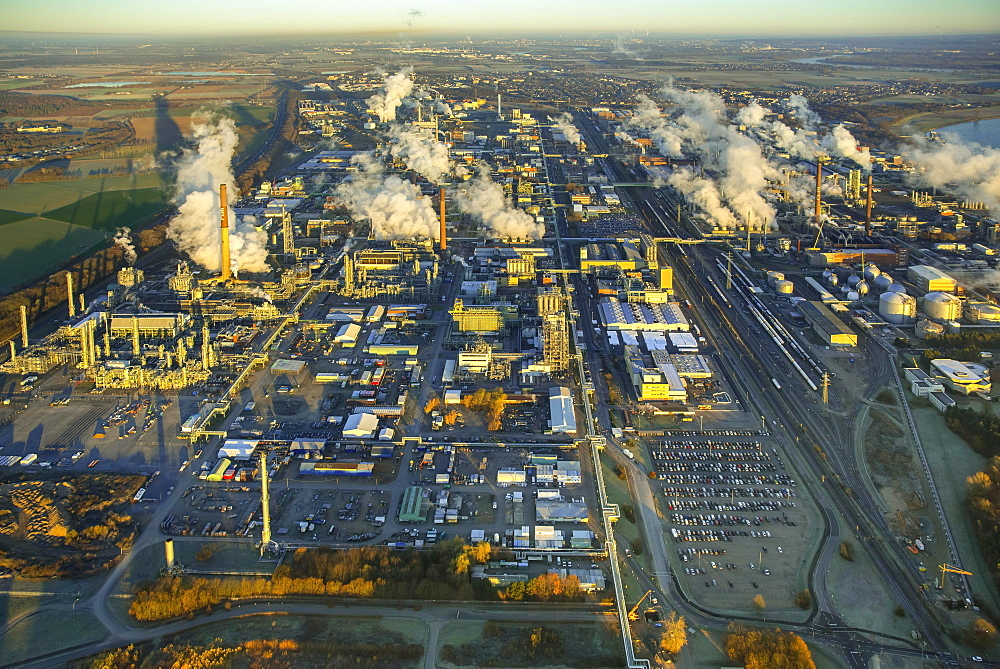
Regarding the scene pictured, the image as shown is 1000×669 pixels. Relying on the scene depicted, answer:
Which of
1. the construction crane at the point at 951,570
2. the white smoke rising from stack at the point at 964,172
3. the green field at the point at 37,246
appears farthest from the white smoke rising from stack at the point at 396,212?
the white smoke rising from stack at the point at 964,172

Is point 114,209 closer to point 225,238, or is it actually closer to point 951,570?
point 225,238

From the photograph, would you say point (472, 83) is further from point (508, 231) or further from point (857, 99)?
point (508, 231)

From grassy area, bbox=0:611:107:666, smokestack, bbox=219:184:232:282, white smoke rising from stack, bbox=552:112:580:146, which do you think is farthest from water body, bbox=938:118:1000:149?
grassy area, bbox=0:611:107:666

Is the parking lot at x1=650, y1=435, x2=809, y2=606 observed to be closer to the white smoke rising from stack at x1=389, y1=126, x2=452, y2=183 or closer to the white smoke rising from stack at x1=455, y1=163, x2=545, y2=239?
the white smoke rising from stack at x1=455, y1=163, x2=545, y2=239

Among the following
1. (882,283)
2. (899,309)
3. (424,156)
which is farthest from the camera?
(424,156)

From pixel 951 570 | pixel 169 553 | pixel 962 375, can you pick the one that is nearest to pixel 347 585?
pixel 169 553

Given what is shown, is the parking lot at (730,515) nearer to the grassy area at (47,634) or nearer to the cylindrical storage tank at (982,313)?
the grassy area at (47,634)

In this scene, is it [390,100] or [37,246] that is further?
[390,100]

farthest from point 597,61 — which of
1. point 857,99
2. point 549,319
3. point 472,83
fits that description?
point 549,319
